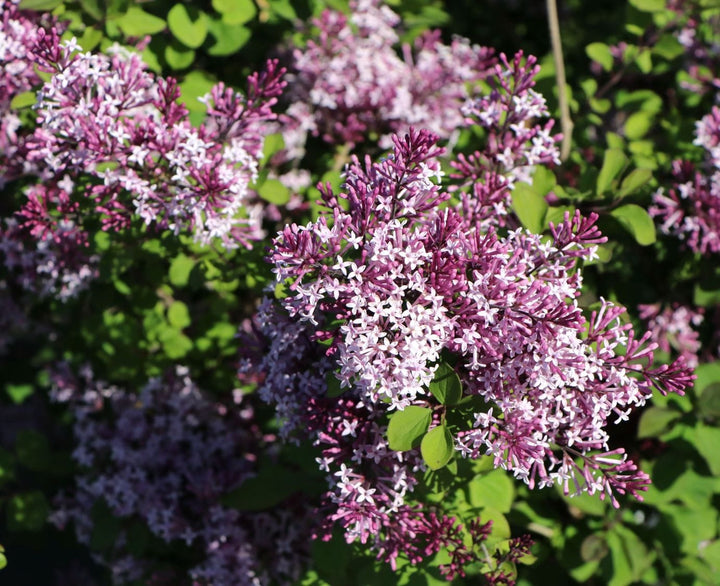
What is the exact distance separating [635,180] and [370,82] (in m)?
1.25

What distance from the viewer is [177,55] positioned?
3.11 m

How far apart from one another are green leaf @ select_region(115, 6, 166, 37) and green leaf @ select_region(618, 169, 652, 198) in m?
1.81

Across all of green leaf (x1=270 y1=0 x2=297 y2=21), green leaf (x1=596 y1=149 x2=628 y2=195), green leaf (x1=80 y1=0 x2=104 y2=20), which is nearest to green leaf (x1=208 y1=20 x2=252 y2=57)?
green leaf (x1=270 y1=0 x2=297 y2=21)

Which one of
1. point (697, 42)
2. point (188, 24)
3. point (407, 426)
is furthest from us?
point (697, 42)

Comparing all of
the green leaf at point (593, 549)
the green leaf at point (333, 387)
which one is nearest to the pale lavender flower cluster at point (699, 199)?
the green leaf at point (593, 549)

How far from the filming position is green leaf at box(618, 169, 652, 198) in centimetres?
244

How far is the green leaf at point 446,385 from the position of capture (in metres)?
1.87

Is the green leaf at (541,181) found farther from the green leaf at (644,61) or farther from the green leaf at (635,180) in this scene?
the green leaf at (644,61)

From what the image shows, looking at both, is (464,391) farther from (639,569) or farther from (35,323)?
(35,323)

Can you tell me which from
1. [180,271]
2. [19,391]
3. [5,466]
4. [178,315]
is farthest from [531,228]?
[19,391]

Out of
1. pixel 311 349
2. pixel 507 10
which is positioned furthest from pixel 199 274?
pixel 507 10

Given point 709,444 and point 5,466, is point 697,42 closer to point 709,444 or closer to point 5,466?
point 709,444

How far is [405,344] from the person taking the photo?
177 cm

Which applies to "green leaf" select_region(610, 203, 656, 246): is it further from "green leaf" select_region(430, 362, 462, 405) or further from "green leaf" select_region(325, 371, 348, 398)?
"green leaf" select_region(325, 371, 348, 398)
